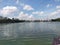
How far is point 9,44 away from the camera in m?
10.4

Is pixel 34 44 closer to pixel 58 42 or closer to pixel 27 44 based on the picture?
pixel 27 44

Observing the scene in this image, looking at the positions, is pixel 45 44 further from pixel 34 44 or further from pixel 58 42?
pixel 58 42

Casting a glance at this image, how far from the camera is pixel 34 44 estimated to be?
33.0 ft

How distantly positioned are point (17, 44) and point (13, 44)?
0.26m

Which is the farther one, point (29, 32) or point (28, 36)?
point (29, 32)

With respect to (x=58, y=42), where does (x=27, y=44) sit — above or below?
below

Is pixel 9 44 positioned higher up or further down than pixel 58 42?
further down

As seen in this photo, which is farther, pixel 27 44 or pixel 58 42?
pixel 27 44

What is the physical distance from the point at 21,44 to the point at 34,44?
0.89m

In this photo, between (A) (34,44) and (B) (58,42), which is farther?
(A) (34,44)

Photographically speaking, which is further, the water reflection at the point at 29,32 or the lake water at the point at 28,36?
the water reflection at the point at 29,32

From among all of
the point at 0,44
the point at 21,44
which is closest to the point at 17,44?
the point at 21,44

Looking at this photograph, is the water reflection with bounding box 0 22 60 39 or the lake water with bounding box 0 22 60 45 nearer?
the lake water with bounding box 0 22 60 45

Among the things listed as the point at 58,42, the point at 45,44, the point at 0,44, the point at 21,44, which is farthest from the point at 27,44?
the point at 58,42
